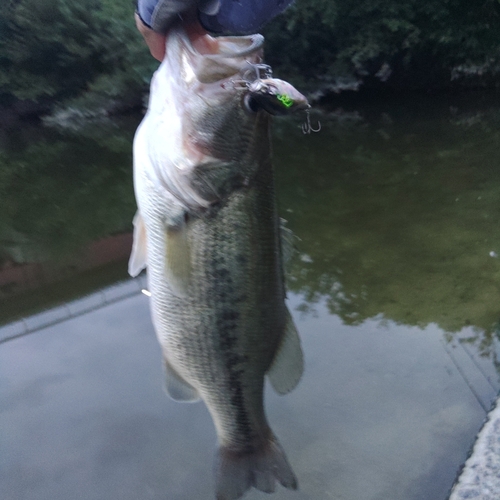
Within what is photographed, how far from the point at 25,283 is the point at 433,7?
14353 mm

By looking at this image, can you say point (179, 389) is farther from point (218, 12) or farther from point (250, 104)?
point (218, 12)

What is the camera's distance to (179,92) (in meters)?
1.34

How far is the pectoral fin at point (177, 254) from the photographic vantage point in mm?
1440

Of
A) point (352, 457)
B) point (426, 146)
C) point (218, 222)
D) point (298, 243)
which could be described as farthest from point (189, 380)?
point (426, 146)

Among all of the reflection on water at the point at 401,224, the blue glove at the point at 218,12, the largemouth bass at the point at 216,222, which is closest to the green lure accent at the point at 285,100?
the largemouth bass at the point at 216,222

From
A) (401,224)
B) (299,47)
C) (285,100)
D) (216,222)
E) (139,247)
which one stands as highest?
(285,100)

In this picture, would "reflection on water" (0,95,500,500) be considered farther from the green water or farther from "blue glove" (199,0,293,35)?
"blue glove" (199,0,293,35)

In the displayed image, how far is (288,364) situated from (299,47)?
54.9 feet

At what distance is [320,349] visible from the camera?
144 inches

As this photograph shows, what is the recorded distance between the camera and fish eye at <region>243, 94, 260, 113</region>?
1312mm

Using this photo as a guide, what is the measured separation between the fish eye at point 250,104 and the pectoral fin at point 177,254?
348mm

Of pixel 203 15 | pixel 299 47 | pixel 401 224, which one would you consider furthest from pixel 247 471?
pixel 299 47

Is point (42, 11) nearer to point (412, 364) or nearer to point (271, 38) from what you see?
point (271, 38)

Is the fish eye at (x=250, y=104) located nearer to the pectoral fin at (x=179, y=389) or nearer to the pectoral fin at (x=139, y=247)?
the pectoral fin at (x=139, y=247)
